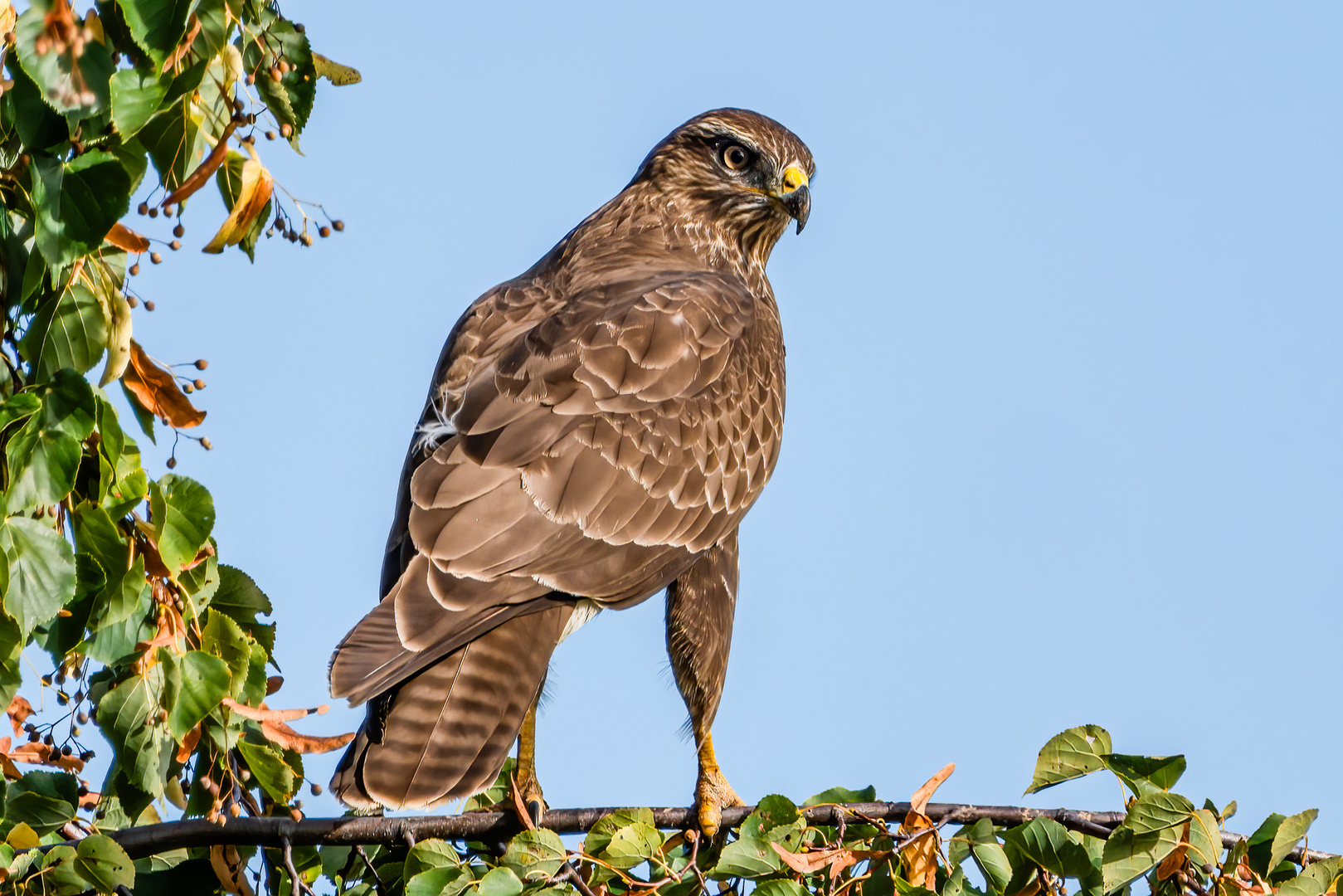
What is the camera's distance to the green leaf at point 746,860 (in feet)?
8.14

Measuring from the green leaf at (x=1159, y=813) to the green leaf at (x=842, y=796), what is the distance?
0.52 meters

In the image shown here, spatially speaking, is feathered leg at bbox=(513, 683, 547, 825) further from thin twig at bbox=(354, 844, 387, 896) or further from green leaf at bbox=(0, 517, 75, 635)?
green leaf at bbox=(0, 517, 75, 635)

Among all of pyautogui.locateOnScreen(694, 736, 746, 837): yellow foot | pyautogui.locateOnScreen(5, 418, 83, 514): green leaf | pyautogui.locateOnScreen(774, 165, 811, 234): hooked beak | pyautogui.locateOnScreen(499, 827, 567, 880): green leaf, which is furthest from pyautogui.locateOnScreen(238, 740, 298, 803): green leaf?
pyautogui.locateOnScreen(774, 165, 811, 234): hooked beak

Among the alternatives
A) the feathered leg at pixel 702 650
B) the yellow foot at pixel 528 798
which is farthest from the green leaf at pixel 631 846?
the feathered leg at pixel 702 650

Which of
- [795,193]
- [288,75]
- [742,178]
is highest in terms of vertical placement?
[742,178]

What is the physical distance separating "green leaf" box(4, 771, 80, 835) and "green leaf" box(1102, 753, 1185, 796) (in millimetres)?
1849

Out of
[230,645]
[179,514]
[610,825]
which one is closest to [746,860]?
[610,825]

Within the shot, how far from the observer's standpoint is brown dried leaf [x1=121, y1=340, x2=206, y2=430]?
2547 mm

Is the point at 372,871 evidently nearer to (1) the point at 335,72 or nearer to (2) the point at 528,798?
(2) the point at 528,798

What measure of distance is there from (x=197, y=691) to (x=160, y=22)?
3.49 feet

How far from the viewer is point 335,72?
2.75 meters

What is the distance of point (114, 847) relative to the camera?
7.69 ft

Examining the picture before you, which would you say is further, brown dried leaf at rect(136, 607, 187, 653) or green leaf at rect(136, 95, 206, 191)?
brown dried leaf at rect(136, 607, 187, 653)

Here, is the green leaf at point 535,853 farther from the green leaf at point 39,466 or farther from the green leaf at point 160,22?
the green leaf at point 160,22
